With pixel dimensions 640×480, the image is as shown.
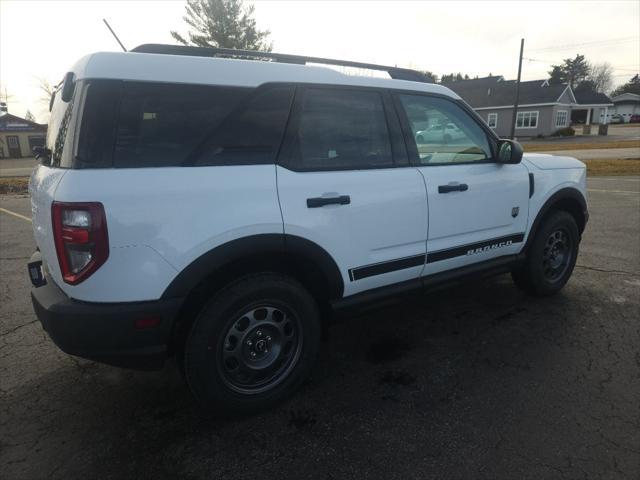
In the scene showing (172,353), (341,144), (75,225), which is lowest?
(172,353)

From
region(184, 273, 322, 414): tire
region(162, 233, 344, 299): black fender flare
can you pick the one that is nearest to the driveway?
region(162, 233, 344, 299): black fender flare

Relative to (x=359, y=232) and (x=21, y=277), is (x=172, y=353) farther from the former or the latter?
(x=21, y=277)

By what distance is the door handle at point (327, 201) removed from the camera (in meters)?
2.59

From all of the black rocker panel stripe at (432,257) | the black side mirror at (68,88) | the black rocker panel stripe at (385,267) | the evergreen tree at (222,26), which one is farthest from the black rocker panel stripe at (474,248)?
the evergreen tree at (222,26)

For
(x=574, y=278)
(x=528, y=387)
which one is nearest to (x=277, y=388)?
(x=528, y=387)

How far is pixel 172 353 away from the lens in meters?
2.51

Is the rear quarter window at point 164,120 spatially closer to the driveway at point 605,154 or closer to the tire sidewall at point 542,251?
the tire sidewall at point 542,251

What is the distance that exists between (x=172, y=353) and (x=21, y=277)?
359cm

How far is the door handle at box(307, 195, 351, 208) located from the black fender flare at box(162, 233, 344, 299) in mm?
208

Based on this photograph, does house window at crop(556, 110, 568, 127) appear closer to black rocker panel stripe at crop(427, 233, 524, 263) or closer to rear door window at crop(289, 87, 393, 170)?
black rocker panel stripe at crop(427, 233, 524, 263)

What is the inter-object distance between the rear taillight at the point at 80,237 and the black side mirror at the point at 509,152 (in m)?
2.90

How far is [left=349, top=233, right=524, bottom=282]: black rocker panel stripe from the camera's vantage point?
2.93 meters

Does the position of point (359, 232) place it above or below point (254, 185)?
below

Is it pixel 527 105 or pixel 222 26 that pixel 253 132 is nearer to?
pixel 222 26
